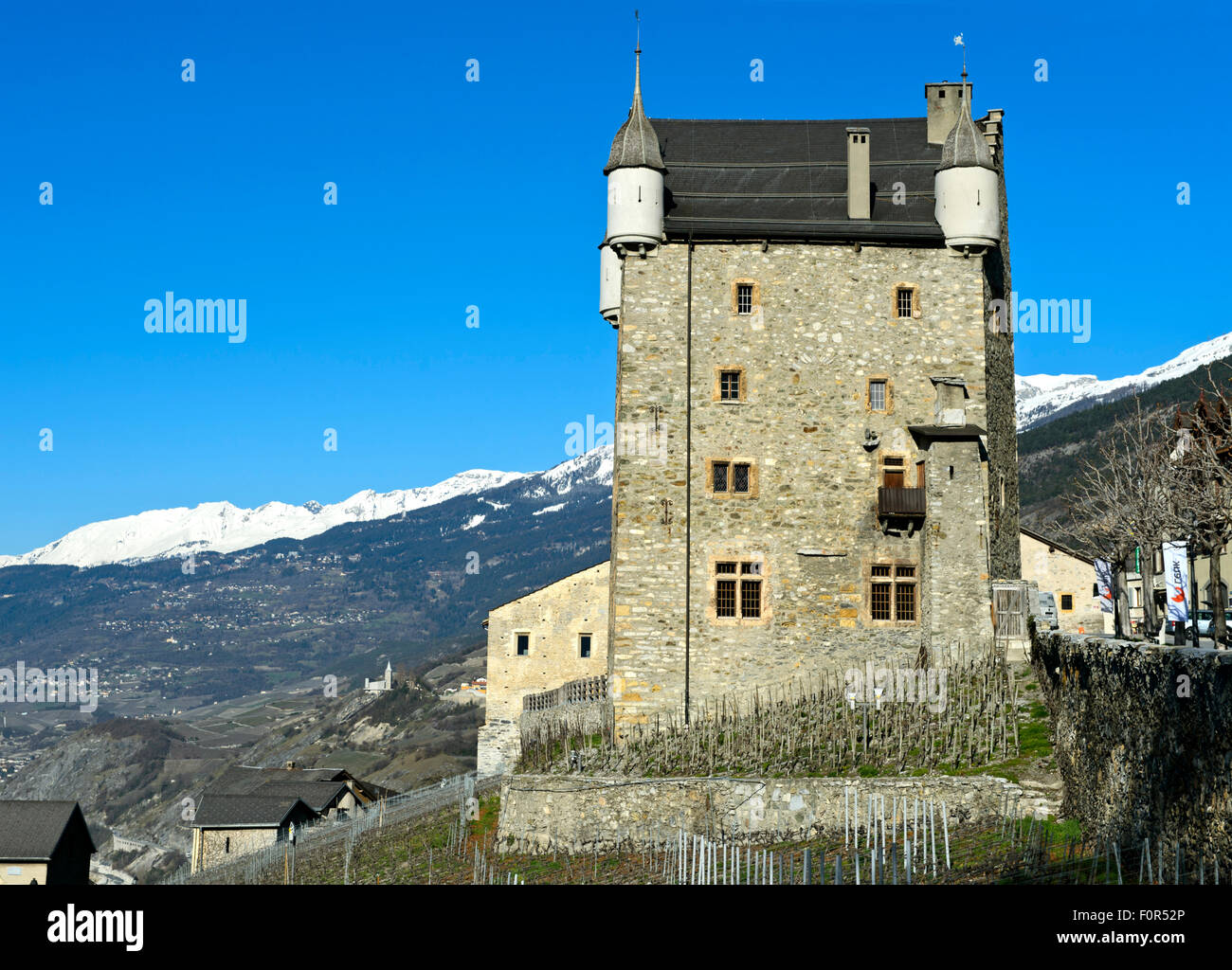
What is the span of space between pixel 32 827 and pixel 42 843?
57.8 inches

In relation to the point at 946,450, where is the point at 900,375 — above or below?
above

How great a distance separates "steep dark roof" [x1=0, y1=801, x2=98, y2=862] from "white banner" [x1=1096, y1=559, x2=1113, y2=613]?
46.4 meters

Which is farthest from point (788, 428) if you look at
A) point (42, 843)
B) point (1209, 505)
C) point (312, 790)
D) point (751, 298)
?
point (42, 843)

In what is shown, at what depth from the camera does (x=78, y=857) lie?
64.0m

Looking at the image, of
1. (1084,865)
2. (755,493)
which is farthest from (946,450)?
(1084,865)

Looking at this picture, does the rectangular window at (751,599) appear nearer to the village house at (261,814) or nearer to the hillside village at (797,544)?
the hillside village at (797,544)

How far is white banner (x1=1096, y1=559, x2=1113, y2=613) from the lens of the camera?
43956 mm

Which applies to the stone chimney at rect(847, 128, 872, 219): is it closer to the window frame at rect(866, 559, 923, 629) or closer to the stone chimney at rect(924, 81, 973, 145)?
the stone chimney at rect(924, 81, 973, 145)

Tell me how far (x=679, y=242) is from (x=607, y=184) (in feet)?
9.99

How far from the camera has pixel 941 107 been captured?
44.6 meters

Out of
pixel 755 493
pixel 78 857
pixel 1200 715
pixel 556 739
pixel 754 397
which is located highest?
pixel 754 397

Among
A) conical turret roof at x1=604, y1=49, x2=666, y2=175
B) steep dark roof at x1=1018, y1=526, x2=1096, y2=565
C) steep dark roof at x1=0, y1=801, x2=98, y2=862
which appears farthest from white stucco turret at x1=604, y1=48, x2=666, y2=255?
steep dark roof at x1=0, y1=801, x2=98, y2=862
